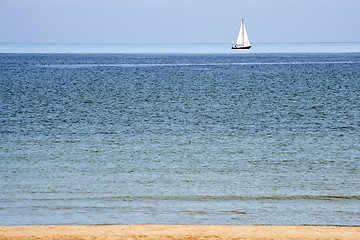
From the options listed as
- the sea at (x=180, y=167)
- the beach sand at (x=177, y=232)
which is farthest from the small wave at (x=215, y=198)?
the beach sand at (x=177, y=232)

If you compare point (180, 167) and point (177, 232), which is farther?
point (180, 167)

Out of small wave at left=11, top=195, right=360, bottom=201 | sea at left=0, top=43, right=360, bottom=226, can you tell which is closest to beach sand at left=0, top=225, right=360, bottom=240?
sea at left=0, top=43, right=360, bottom=226

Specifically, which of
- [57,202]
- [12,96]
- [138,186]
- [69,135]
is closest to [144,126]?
[69,135]

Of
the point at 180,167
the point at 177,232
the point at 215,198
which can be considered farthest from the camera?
the point at 180,167

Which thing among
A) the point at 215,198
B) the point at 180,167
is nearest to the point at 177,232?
the point at 215,198

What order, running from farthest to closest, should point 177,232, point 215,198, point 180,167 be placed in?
1. point 180,167
2. point 215,198
3. point 177,232

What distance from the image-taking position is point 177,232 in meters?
9.88

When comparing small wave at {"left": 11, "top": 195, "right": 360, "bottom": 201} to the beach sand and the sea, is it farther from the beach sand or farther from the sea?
the beach sand

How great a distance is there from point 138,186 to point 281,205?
4.10 metres

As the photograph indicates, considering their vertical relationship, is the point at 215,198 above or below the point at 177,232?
below

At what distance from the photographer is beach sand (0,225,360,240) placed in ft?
31.4

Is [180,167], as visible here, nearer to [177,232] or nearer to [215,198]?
[215,198]

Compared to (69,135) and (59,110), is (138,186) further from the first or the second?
(59,110)

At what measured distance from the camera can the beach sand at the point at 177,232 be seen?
9562 millimetres
